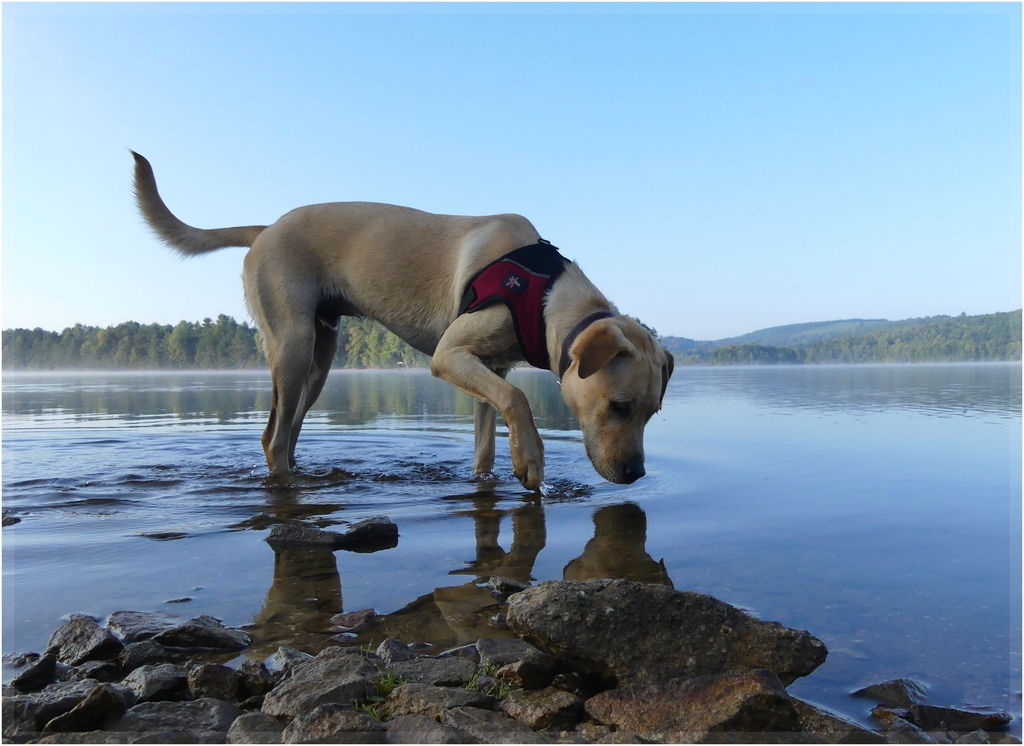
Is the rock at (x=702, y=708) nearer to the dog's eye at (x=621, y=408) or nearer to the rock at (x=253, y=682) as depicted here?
the rock at (x=253, y=682)

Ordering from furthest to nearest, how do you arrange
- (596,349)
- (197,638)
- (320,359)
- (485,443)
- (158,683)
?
Answer: (320,359) → (485,443) → (596,349) → (197,638) → (158,683)

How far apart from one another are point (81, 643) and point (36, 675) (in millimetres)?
196

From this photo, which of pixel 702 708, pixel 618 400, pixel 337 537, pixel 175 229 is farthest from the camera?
pixel 175 229

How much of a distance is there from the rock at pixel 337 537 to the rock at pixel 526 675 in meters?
1.63

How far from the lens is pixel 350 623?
2520 millimetres

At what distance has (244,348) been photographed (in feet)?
396

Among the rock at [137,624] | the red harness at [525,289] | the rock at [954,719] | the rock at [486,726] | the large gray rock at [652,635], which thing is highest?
the red harness at [525,289]

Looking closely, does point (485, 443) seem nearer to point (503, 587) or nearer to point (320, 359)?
point (320, 359)

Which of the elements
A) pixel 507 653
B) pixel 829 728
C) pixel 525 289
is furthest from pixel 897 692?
pixel 525 289

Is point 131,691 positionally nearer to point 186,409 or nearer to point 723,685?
point 723,685

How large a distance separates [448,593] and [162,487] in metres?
3.56

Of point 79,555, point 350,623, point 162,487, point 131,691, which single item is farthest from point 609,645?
point 162,487

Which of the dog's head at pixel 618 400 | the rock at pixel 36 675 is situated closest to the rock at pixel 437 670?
the rock at pixel 36 675

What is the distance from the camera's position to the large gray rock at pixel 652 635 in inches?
79.1
